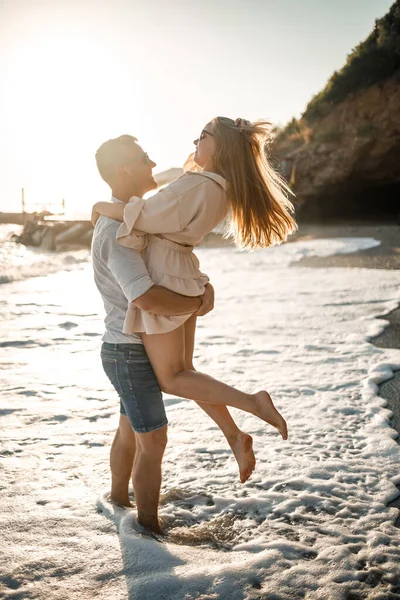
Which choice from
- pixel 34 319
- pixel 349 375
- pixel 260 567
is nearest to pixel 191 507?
pixel 260 567

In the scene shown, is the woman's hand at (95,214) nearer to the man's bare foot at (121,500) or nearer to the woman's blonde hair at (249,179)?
the woman's blonde hair at (249,179)

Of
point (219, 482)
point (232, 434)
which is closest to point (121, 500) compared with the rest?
point (219, 482)

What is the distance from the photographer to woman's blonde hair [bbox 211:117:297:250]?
2643mm

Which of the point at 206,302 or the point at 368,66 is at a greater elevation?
the point at 368,66

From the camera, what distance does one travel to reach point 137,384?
2.57 meters

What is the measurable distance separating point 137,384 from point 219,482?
104cm

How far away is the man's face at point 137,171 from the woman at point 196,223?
6.1 inches

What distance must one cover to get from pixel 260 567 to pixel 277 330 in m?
4.71

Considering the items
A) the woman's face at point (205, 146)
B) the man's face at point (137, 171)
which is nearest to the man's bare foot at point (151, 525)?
the man's face at point (137, 171)

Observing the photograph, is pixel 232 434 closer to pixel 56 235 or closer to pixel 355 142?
pixel 355 142

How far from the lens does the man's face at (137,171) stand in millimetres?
2592

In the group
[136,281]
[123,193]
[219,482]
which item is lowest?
[219,482]

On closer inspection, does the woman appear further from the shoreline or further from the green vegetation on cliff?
the green vegetation on cliff

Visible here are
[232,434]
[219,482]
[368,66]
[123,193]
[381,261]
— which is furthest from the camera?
[368,66]
